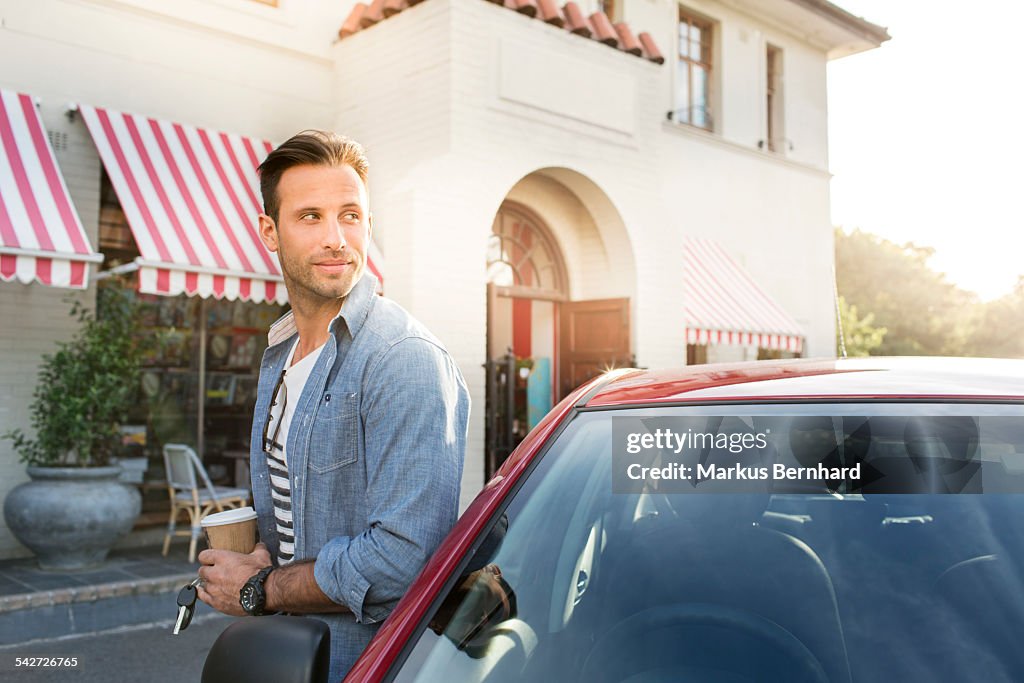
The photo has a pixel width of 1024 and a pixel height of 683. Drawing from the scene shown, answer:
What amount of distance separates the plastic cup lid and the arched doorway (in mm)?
7940

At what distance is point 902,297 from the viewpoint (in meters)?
43.3

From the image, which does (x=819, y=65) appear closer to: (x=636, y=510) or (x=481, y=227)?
(x=481, y=227)

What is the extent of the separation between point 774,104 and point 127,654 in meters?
12.9

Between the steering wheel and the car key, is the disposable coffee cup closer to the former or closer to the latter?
the car key

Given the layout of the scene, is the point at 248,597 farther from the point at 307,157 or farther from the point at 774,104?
the point at 774,104

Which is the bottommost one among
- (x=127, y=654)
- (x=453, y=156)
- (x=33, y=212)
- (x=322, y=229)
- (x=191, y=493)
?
(x=127, y=654)

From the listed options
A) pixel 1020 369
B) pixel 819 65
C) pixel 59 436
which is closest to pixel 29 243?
pixel 59 436

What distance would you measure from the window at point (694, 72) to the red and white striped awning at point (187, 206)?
6645 millimetres

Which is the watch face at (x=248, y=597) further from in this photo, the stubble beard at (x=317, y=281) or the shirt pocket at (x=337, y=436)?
the stubble beard at (x=317, y=281)

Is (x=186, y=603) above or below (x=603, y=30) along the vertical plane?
below

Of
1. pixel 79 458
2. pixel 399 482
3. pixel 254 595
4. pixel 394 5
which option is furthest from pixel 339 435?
pixel 394 5

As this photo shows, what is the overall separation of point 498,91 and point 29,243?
461cm

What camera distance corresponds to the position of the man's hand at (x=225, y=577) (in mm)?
1953

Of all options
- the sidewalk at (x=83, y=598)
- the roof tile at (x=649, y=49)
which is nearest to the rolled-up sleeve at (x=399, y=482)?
the sidewalk at (x=83, y=598)
